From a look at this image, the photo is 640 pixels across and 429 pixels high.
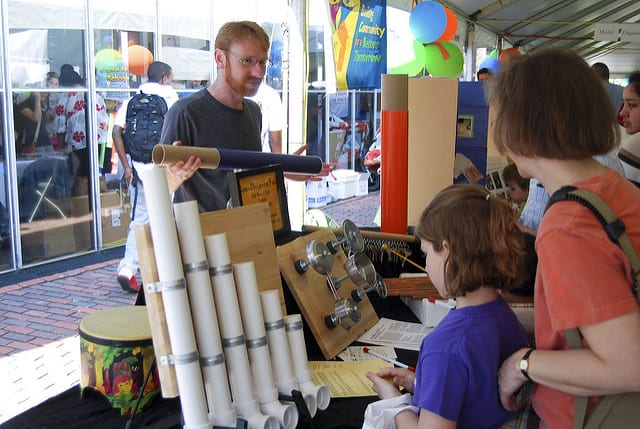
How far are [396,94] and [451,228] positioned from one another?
1.46m

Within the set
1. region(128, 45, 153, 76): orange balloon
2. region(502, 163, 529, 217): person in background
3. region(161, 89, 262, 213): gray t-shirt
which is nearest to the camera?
region(161, 89, 262, 213): gray t-shirt

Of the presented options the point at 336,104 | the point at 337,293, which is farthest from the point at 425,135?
the point at 336,104

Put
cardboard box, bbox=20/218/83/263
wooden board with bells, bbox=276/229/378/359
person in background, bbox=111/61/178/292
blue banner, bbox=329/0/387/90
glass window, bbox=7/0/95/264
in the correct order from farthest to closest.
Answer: cardboard box, bbox=20/218/83/263, glass window, bbox=7/0/95/264, blue banner, bbox=329/0/387/90, person in background, bbox=111/61/178/292, wooden board with bells, bbox=276/229/378/359

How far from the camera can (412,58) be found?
6996 mm

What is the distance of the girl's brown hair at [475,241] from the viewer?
3.70ft

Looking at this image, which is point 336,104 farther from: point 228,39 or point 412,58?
point 228,39

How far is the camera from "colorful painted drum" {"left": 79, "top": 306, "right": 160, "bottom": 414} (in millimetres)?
1321

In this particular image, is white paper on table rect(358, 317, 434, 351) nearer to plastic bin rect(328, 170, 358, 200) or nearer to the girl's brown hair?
the girl's brown hair

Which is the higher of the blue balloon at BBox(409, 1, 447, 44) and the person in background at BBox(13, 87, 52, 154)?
the blue balloon at BBox(409, 1, 447, 44)

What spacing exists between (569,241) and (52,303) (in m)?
4.65

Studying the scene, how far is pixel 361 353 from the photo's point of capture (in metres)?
1.73

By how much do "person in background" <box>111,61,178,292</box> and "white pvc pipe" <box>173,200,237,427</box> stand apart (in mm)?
3832

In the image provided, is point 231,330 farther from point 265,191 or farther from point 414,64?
point 414,64

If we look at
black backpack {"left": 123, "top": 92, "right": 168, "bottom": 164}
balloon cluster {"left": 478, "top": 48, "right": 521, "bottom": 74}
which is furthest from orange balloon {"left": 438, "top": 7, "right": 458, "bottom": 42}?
black backpack {"left": 123, "top": 92, "right": 168, "bottom": 164}
